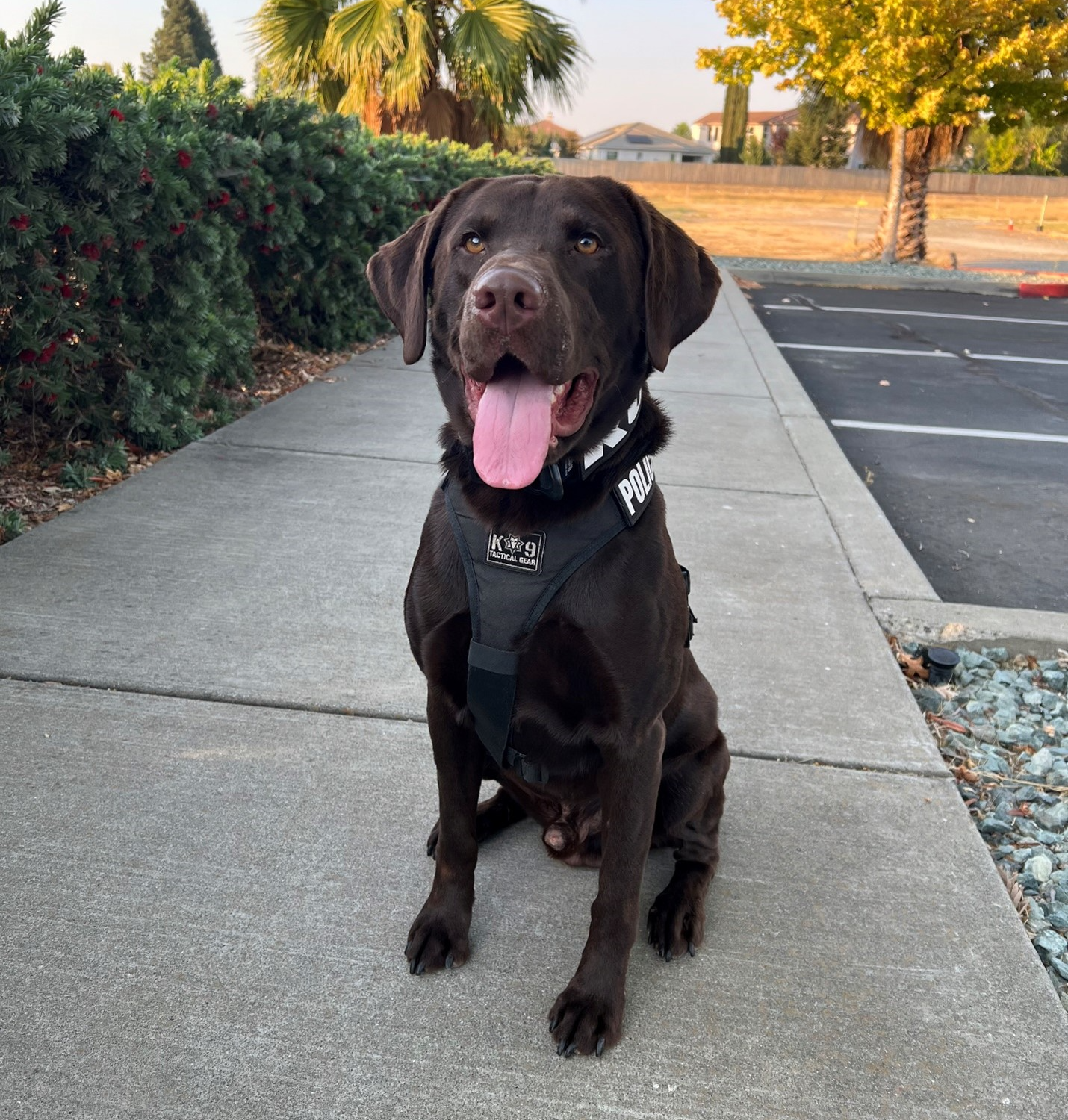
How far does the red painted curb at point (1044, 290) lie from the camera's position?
57.0ft

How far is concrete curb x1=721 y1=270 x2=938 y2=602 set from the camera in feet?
13.5

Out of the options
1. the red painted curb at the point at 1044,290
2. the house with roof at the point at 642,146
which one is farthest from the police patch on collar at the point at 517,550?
the house with roof at the point at 642,146

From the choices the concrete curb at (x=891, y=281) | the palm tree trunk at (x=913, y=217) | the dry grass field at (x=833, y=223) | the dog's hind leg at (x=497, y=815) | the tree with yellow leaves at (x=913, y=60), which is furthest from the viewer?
the dry grass field at (x=833, y=223)

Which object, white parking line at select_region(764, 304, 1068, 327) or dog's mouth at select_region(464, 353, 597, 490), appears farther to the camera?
white parking line at select_region(764, 304, 1068, 327)

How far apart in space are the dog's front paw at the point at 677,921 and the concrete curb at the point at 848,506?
213 centimetres

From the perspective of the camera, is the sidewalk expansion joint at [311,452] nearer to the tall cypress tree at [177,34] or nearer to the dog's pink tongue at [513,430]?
the dog's pink tongue at [513,430]

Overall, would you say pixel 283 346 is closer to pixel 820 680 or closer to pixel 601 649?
pixel 820 680

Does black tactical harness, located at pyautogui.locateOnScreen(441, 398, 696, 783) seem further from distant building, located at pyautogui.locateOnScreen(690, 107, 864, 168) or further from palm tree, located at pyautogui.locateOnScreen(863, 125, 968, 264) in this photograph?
distant building, located at pyautogui.locateOnScreen(690, 107, 864, 168)

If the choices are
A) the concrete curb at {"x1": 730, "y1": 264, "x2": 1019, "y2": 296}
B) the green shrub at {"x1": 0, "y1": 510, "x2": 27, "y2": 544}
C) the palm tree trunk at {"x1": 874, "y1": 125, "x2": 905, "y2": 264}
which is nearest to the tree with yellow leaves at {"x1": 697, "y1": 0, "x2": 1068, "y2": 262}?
the palm tree trunk at {"x1": 874, "y1": 125, "x2": 905, "y2": 264}

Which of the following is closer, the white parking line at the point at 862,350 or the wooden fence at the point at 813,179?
the white parking line at the point at 862,350

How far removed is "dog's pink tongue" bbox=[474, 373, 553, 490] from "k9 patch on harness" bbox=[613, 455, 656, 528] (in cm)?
18

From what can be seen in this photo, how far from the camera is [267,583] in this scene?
149 inches

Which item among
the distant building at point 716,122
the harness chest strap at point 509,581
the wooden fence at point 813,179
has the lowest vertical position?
the harness chest strap at point 509,581

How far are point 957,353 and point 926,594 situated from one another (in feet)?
25.4
